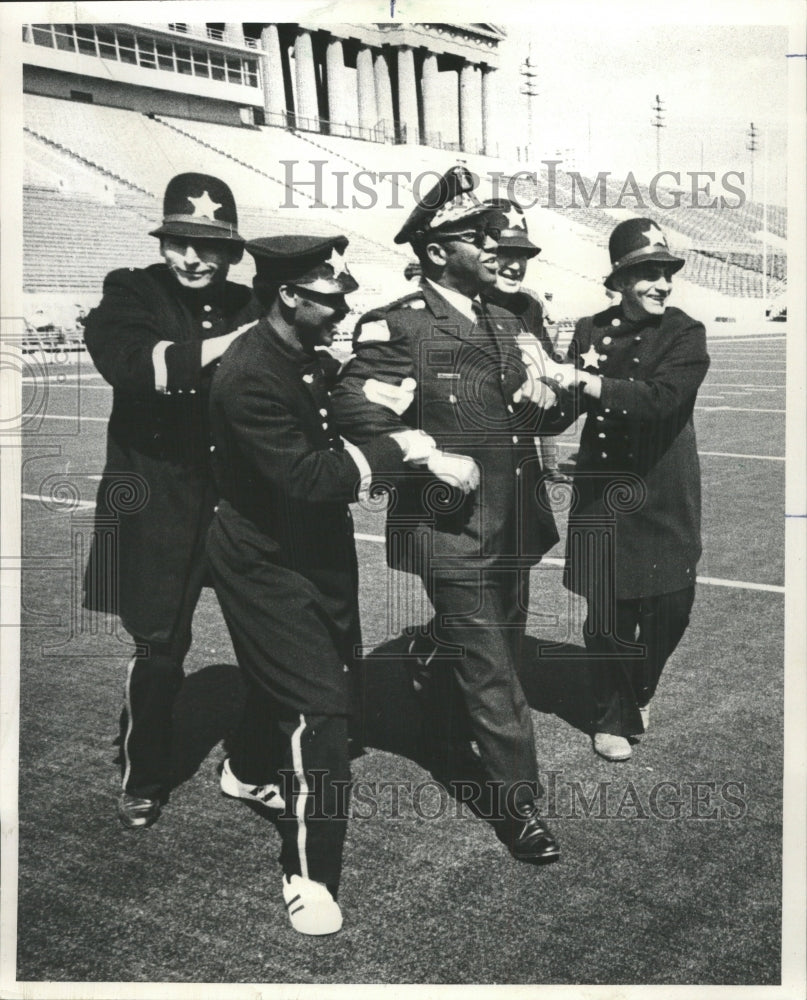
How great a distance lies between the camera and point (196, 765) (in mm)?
3846

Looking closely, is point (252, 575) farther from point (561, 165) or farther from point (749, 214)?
point (749, 214)

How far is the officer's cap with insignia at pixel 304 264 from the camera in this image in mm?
3492

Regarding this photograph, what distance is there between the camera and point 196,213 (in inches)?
142

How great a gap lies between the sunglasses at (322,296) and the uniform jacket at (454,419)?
126 mm

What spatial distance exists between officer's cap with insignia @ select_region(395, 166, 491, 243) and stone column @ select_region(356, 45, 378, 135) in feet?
1.20

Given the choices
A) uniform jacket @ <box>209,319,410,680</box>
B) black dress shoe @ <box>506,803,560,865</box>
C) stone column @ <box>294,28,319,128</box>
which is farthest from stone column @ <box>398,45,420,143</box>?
black dress shoe @ <box>506,803,560,865</box>

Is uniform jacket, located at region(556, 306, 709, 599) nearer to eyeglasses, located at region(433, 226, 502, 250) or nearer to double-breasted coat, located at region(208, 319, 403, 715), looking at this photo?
eyeglasses, located at region(433, 226, 502, 250)

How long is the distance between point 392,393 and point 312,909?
1.59 m

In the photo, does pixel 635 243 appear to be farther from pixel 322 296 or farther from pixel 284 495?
pixel 284 495

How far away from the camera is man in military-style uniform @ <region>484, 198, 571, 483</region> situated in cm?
367

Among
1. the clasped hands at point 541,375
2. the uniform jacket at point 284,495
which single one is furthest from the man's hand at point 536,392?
the uniform jacket at point 284,495

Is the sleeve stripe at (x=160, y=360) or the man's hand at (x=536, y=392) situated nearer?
the sleeve stripe at (x=160, y=360)

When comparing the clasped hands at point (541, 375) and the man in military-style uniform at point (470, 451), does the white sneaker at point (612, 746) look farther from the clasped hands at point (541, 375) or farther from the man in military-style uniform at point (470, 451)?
the clasped hands at point (541, 375)

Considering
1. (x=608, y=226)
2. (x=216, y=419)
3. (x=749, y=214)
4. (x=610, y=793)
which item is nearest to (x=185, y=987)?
(x=610, y=793)
